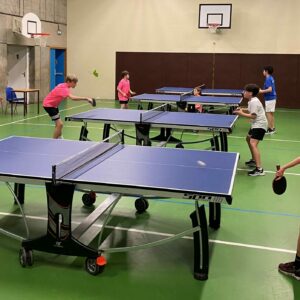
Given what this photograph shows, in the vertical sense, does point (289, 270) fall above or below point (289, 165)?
below

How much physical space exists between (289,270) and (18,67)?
49.3ft

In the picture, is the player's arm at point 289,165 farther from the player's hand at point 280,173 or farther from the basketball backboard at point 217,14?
the basketball backboard at point 217,14

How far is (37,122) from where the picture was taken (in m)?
12.4

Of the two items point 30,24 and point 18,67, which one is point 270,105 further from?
point 18,67

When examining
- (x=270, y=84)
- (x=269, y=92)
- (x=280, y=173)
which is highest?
(x=270, y=84)

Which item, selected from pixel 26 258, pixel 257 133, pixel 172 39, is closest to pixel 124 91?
pixel 172 39

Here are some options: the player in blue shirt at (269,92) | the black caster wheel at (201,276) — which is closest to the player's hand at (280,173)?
the black caster wheel at (201,276)

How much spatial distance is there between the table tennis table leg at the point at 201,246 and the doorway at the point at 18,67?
47.1 ft

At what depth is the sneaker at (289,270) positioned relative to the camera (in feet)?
12.6

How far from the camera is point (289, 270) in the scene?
3.92m

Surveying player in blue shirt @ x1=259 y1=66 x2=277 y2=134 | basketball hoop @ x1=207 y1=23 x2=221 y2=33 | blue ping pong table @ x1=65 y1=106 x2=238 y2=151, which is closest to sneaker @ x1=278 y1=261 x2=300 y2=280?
blue ping pong table @ x1=65 y1=106 x2=238 y2=151

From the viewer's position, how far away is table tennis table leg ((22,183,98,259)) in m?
3.74

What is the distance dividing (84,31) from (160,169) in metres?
16.6

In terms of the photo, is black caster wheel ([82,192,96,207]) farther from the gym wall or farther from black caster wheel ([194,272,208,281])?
the gym wall
